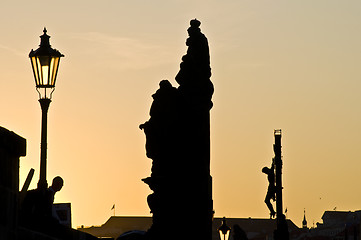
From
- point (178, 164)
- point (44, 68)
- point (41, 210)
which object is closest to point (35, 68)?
point (44, 68)

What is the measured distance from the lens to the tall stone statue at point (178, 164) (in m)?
13.7

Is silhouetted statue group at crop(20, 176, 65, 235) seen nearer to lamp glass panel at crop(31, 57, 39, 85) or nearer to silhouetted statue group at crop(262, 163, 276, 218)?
lamp glass panel at crop(31, 57, 39, 85)

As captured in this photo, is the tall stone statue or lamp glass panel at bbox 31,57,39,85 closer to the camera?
the tall stone statue

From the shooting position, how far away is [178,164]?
13.9 m

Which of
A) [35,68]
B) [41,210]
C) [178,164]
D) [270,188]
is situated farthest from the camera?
[270,188]

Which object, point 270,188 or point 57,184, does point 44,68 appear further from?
point 270,188

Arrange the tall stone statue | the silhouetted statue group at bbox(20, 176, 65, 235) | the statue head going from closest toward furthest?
the silhouetted statue group at bbox(20, 176, 65, 235) < the tall stone statue < the statue head

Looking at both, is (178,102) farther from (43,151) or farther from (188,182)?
(43,151)

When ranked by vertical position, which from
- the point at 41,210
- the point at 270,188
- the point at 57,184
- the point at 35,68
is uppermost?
the point at 35,68

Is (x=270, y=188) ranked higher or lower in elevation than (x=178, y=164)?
higher

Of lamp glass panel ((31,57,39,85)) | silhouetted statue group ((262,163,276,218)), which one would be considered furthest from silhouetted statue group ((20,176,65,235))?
silhouetted statue group ((262,163,276,218))

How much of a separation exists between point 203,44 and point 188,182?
1666mm

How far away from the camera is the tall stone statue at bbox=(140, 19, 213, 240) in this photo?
13727 millimetres

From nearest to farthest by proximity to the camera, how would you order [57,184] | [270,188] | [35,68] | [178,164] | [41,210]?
[41,210]
[178,164]
[57,184]
[35,68]
[270,188]
